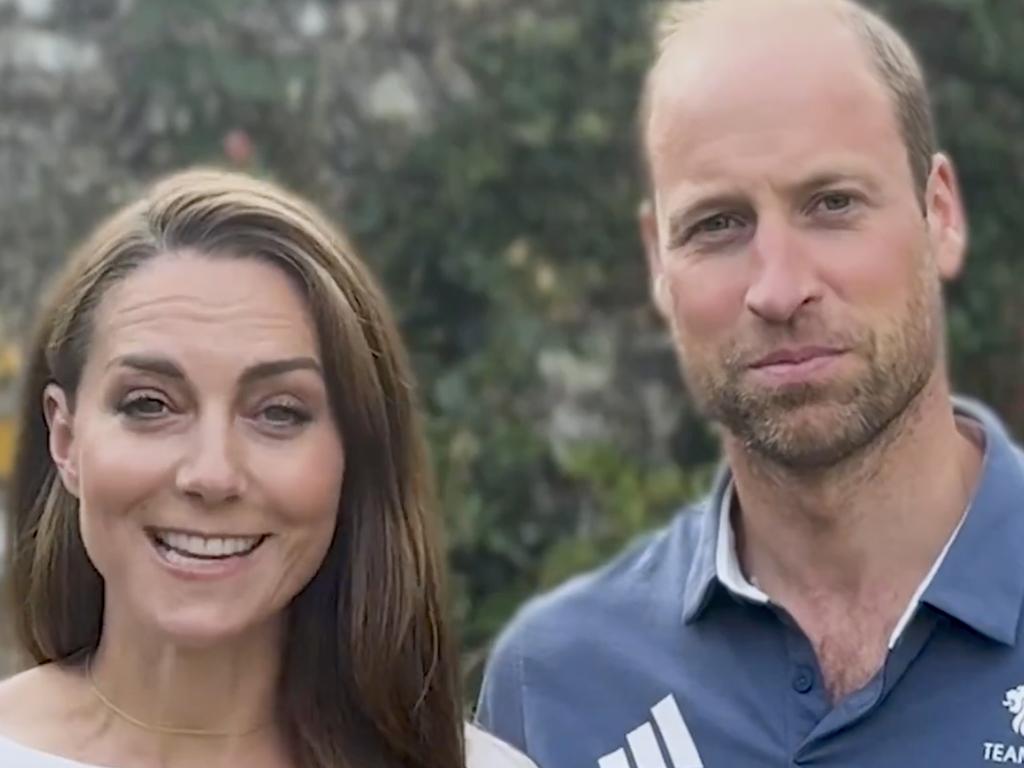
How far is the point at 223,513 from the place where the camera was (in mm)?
2680

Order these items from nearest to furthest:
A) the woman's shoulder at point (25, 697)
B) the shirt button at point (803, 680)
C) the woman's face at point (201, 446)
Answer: the woman's face at point (201, 446), the woman's shoulder at point (25, 697), the shirt button at point (803, 680)

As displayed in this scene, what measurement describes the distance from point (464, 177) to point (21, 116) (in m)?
1.04

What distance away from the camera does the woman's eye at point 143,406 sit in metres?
2.69

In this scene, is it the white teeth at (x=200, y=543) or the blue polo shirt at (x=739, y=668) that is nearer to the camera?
the white teeth at (x=200, y=543)

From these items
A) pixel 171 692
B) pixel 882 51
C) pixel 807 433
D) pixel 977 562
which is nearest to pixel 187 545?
pixel 171 692

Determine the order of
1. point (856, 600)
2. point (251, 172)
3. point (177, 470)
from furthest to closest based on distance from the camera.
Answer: point (251, 172)
point (856, 600)
point (177, 470)

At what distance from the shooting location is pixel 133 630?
280cm

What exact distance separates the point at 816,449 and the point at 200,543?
2.56 ft

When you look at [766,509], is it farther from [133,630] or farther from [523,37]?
[523,37]

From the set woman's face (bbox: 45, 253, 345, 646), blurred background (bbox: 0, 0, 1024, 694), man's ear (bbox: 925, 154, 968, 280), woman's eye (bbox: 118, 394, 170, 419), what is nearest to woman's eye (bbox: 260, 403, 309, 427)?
woman's face (bbox: 45, 253, 345, 646)

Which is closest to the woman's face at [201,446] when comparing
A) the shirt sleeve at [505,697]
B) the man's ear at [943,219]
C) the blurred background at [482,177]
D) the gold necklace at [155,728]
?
the gold necklace at [155,728]

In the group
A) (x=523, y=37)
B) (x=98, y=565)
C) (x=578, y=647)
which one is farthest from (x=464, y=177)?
(x=98, y=565)

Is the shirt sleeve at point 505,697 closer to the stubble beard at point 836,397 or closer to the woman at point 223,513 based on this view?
the woman at point 223,513

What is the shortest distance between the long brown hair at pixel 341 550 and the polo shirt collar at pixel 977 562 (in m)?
0.38
